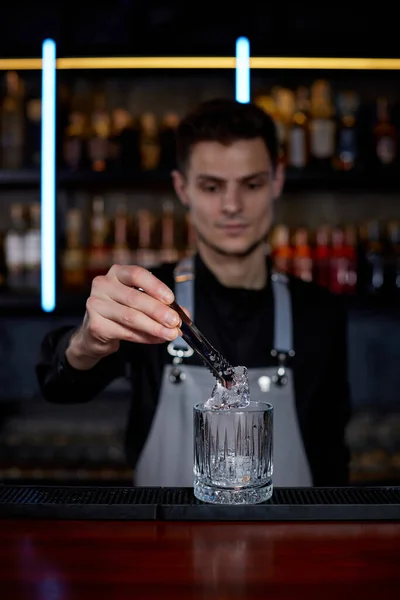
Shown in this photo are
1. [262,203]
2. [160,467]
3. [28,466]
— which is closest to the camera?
[160,467]

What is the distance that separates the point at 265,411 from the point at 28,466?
161 cm

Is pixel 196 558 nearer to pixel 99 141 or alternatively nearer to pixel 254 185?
pixel 254 185

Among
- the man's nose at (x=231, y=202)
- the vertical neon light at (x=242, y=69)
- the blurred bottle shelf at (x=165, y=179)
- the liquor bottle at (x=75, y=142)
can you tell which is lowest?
the man's nose at (x=231, y=202)

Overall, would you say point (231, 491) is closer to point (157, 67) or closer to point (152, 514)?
point (152, 514)

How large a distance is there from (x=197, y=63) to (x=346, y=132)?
23.0 inches

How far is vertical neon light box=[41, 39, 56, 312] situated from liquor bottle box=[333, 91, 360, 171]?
1004 millimetres

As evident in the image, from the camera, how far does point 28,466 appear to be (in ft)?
7.54

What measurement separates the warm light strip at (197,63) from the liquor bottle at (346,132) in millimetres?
115

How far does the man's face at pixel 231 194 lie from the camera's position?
1556 mm

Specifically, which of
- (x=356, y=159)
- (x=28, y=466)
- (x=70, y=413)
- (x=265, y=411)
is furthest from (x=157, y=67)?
(x=265, y=411)

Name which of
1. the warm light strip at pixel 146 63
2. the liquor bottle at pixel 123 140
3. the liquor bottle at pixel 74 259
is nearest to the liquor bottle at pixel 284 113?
the warm light strip at pixel 146 63

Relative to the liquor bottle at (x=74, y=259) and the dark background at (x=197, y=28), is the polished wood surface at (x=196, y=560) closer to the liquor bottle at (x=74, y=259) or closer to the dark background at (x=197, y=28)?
the liquor bottle at (x=74, y=259)

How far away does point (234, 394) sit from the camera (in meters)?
0.91

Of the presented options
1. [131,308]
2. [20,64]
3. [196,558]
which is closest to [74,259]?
[20,64]
